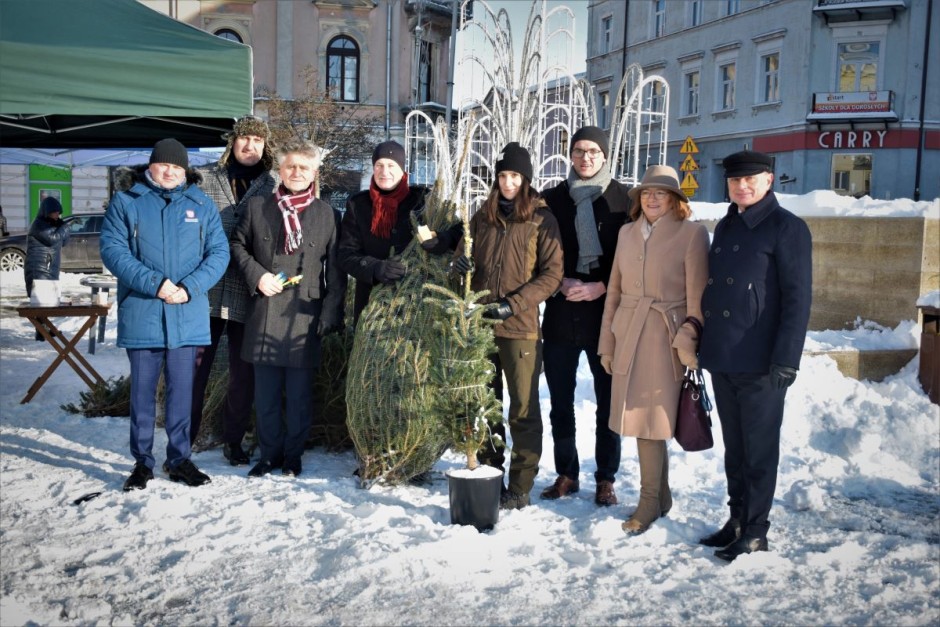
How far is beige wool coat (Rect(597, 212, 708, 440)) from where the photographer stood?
410 centimetres

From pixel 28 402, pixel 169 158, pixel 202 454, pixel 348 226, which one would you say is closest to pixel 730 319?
pixel 348 226

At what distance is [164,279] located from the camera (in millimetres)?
4633

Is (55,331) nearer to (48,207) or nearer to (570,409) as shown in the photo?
(570,409)

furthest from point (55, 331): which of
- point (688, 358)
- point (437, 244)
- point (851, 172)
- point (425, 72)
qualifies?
point (851, 172)

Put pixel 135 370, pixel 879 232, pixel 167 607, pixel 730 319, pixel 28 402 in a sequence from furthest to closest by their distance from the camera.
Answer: pixel 879 232 → pixel 28 402 → pixel 135 370 → pixel 730 319 → pixel 167 607

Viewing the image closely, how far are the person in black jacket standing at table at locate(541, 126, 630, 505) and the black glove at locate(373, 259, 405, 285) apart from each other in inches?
31.9

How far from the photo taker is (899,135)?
27.0 metres

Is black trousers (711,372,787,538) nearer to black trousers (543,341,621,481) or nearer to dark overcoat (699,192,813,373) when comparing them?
dark overcoat (699,192,813,373)

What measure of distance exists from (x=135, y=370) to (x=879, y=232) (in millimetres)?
6512

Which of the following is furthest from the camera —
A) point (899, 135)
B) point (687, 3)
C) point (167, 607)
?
point (687, 3)

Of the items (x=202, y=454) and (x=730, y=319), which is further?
(x=202, y=454)

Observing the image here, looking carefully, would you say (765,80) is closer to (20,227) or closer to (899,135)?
(899,135)

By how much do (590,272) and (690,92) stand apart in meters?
30.4

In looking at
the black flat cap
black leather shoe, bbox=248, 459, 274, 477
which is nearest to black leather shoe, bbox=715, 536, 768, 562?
the black flat cap
